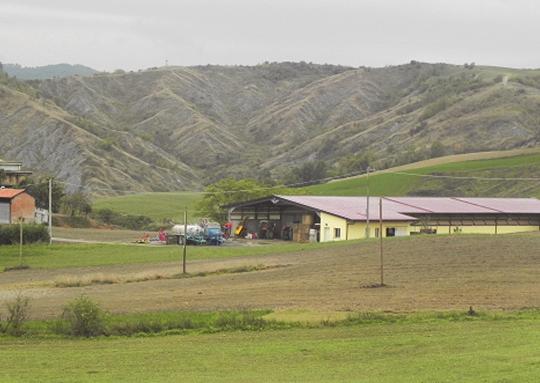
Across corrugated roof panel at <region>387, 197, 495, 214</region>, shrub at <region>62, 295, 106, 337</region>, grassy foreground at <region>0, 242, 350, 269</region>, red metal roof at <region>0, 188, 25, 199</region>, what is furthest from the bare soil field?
red metal roof at <region>0, 188, 25, 199</region>

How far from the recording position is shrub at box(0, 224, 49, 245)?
2857 inches

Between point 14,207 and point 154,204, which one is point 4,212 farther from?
point 154,204

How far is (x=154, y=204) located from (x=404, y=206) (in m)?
69.1

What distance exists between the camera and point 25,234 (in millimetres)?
73500

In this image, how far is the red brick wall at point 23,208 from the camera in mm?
87250

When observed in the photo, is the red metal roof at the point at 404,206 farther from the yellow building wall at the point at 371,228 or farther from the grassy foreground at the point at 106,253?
the grassy foreground at the point at 106,253

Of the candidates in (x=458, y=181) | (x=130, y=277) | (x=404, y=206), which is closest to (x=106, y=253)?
(x=130, y=277)

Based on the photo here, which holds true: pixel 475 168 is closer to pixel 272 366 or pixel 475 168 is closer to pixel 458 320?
pixel 458 320

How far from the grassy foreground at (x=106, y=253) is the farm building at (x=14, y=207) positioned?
16670mm

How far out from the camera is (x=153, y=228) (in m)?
115

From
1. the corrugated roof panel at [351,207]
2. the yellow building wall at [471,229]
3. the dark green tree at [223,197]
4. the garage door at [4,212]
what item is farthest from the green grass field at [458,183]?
the garage door at [4,212]

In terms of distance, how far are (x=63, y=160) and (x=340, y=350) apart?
153303 millimetres

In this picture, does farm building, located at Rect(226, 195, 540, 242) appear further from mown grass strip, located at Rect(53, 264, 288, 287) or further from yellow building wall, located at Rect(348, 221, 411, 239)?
mown grass strip, located at Rect(53, 264, 288, 287)

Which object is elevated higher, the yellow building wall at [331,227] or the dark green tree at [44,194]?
the dark green tree at [44,194]
